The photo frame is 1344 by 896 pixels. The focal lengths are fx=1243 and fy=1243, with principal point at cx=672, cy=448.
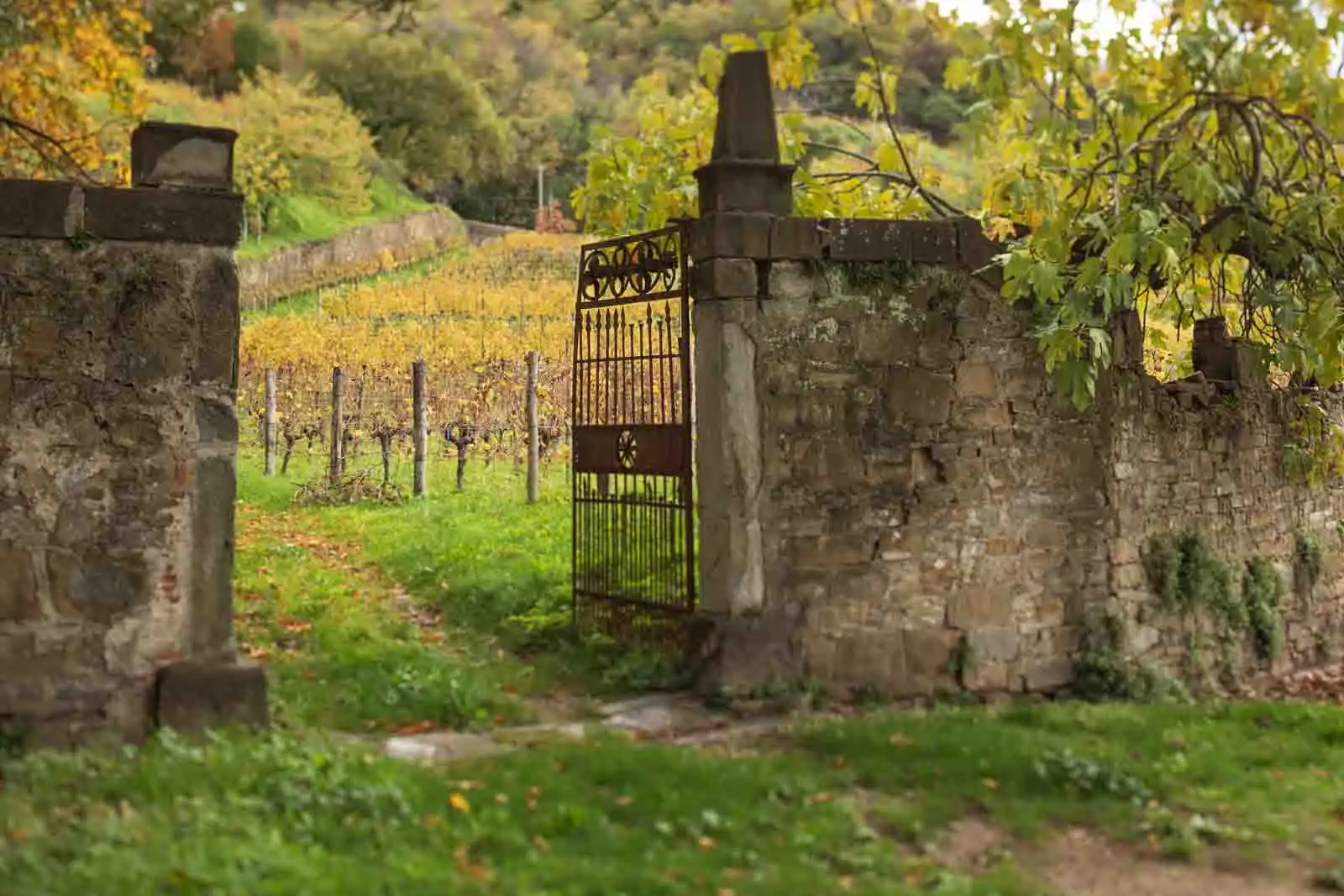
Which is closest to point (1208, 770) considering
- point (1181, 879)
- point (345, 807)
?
point (1181, 879)

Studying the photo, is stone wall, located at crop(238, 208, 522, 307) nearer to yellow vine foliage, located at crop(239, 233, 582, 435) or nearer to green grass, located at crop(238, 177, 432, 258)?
green grass, located at crop(238, 177, 432, 258)

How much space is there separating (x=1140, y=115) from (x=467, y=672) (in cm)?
527

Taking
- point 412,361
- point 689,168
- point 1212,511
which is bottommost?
point 1212,511

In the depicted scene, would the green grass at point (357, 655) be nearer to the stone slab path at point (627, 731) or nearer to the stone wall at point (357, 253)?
the stone slab path at point (627, 731)

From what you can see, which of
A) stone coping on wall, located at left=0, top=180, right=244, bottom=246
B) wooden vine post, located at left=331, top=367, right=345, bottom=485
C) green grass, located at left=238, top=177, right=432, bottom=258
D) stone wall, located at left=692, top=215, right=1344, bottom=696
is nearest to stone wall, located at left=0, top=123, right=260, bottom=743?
stone coping on wall, located at left=0, top=180, right=244, bottom=246

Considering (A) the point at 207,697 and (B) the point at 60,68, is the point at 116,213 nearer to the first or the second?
(A) the point at 207,697

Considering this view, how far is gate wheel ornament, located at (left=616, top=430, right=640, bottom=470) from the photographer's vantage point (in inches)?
315

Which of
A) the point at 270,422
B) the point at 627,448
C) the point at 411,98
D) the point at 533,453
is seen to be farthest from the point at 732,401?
the point at 411,98

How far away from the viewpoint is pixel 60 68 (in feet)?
41.5

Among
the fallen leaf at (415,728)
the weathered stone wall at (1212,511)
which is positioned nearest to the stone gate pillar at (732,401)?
the fallen leaf at (415,728)

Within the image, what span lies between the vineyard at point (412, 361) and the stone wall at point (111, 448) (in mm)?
9560

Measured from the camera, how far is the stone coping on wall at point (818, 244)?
7414mm

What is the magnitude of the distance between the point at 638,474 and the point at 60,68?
335 inches

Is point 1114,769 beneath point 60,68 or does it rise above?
beneath
